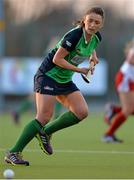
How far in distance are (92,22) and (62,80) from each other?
811mm

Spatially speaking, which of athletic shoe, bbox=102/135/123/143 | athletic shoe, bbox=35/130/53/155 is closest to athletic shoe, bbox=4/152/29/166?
athletic shoe, bbox=35/130/53/155

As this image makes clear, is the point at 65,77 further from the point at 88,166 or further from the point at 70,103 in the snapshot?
the point at 88,166

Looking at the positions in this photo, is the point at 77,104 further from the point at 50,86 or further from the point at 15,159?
the point at 15,159

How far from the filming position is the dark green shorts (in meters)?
10.4

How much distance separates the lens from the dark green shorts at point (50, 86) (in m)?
10.4

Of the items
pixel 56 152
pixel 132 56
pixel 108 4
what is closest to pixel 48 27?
pixel 108 4

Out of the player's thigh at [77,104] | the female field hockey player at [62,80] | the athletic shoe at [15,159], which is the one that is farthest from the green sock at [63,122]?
the athletic shoe at [15,159]

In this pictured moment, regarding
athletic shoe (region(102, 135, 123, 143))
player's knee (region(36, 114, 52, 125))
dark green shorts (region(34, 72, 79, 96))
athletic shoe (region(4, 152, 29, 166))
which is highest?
dark green shorts (region(34, 72, 79, 96))

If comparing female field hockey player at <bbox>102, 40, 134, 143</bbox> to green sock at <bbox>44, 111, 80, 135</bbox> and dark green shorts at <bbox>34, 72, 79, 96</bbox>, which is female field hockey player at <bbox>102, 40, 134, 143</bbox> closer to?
green sock at <bbox>44, 111, 80, 135</bbox>

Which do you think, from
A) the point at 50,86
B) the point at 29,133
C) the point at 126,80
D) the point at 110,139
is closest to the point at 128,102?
the point at 126,80

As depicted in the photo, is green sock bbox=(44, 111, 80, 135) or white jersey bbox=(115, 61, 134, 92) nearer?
green sock bbox=(44, 111, 80, 135)

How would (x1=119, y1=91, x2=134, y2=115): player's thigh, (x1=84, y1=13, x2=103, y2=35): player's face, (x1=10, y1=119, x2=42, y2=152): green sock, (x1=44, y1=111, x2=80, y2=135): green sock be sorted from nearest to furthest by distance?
(x1=84, y1=13, x2=103, y2=35): player's face, (x1=10, y1=119, x2=42, y2=152): green sock, (x1=44, y1=111, x2=80, y2=135): green sock, (x1=119, y1=91, x2=134, y2=115): player's thigh

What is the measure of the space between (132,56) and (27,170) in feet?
16.9

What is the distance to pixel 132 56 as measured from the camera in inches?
570
